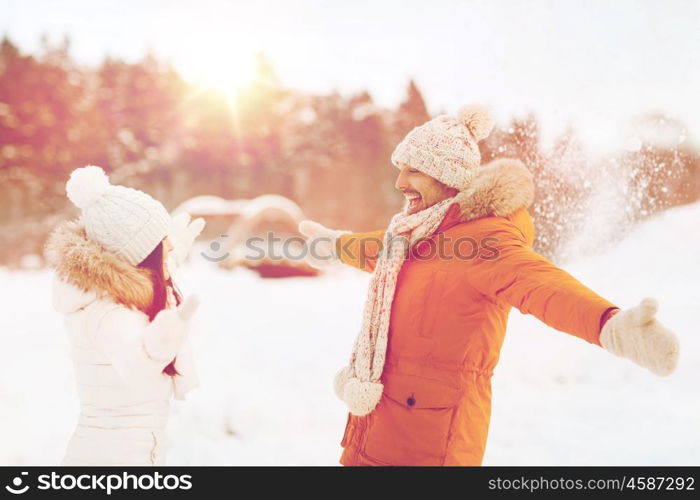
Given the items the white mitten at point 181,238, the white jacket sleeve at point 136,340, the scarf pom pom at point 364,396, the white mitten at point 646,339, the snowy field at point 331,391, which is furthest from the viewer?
the snowy field at point 331,391

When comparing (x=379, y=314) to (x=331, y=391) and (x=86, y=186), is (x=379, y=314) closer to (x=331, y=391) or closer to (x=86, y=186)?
(x=86, y=186)

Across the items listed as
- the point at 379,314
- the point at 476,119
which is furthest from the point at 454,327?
the point at 476,119

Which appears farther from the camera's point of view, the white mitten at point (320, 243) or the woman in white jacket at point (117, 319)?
the white mitten at point (320, 243)

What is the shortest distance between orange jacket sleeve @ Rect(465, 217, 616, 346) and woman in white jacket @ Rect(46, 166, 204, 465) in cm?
81

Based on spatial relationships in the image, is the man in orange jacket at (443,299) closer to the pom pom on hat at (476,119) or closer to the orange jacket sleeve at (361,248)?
the pom pom on hat at (476,119)

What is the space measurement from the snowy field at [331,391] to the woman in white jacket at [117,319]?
1296 mm

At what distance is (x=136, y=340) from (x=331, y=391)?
2.13m

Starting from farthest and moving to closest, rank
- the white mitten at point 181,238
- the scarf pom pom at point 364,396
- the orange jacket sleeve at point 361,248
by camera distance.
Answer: the orange jacket sleeve at point 361,248 → the white mitten at point 181,238 → the scarf pom pom at point 364,396

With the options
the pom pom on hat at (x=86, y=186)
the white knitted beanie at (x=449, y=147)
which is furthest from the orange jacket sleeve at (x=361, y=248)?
the pom pom on hat at (x=86, y=186)

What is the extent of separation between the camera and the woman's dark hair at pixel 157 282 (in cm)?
175

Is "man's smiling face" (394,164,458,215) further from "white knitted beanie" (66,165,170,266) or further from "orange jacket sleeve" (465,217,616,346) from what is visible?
"white knitted beanie" (66,165,170,266)

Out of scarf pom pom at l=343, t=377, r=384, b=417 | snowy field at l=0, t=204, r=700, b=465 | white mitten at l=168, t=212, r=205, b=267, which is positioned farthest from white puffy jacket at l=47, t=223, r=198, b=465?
snowy field at l=0, t=204, r=700, b=465

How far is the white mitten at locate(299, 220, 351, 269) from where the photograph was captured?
2.43 m
